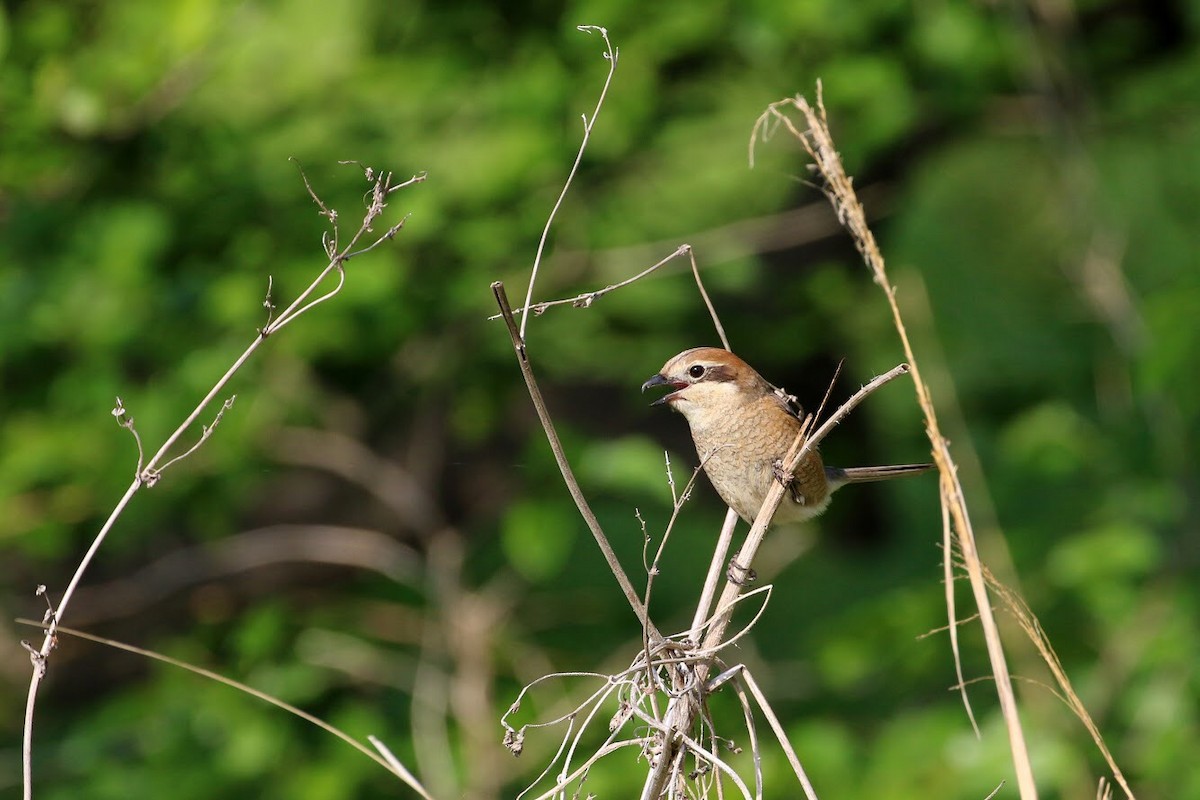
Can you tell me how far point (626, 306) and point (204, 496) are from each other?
1.86 meters

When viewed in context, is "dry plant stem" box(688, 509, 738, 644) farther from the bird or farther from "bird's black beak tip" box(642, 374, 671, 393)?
the bird

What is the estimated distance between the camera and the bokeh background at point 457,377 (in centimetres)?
437

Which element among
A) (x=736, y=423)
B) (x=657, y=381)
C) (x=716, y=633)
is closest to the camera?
(x=716, y=633)

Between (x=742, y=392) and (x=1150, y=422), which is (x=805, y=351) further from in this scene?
(x=742, y=392)

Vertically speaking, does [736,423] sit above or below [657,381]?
below

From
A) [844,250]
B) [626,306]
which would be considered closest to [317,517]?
[626,306]

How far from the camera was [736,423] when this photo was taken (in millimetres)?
2910

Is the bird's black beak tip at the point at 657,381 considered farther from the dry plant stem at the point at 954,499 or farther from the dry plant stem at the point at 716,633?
the dry plant stem at the point at 954,499

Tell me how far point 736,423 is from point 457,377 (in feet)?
8.07

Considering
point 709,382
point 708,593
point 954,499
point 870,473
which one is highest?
point 954,499

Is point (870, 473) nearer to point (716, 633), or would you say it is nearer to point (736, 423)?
point (736, 423)

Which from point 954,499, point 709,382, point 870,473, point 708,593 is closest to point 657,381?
point 709,382

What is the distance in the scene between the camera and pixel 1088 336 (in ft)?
22.7

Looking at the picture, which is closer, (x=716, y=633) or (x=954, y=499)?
(x=954, y=499)
